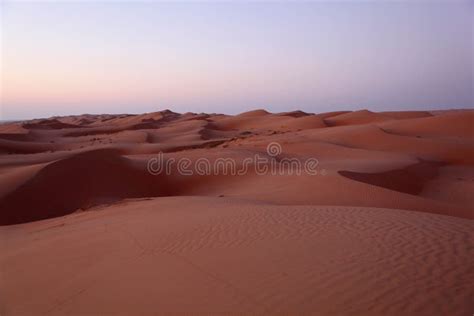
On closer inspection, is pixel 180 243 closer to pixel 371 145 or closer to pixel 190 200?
pixel 190 200

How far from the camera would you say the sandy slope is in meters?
3.20

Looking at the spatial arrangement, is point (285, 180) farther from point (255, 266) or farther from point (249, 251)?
point (255, 266)

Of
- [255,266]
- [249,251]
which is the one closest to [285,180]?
[249,251]

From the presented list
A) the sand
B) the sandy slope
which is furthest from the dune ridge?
the sandy slope

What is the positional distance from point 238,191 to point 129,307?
813 centimetres

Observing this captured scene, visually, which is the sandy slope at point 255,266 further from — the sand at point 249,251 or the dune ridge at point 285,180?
the dune ridge at point 285,180

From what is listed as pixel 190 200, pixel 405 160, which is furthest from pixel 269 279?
pixel 405 160

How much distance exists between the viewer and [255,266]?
157 inches

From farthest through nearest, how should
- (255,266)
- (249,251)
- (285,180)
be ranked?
(285,180) < (249,251) < (255,266)

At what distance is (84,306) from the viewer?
145 inches

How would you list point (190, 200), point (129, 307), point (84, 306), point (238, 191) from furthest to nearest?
point (238, 191)
point (190, 200)
point (84, 306)
point (129, 307)

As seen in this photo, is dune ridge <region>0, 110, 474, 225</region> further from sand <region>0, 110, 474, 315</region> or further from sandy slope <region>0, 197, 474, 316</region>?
sandy slope <region>0, 197, 474, 316</region>

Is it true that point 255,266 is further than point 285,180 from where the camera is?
No

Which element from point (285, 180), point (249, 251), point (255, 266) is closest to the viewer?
point (255, 266)
